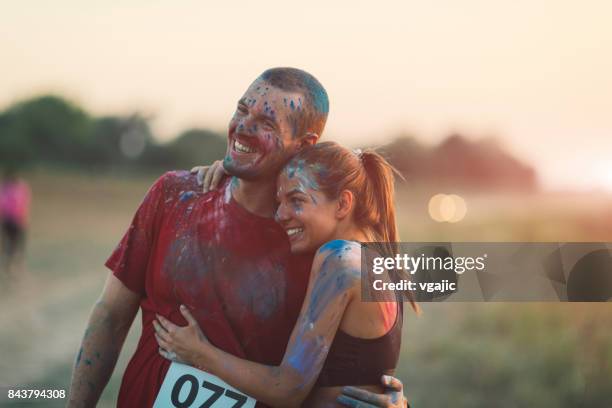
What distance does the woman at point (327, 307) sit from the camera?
350cm

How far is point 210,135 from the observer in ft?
106

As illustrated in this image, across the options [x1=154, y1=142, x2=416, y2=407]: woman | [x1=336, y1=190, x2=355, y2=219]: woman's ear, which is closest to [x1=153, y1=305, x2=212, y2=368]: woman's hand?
[x1=154, y1=142, x2=416, y2=407]: woman

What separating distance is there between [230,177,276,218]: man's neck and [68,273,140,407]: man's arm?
0.63 m

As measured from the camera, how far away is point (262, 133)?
3736 millimetres

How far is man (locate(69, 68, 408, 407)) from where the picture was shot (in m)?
3.74

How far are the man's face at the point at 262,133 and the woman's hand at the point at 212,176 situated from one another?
223 mm

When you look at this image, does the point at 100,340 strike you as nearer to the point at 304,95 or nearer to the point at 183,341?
the point at 183,341

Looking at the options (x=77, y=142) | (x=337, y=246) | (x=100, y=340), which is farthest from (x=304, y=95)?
(x=77, y=142)

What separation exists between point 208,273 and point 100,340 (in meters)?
0.59

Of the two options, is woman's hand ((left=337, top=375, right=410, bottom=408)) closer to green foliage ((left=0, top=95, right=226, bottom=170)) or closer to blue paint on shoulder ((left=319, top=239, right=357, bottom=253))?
blue paint on shoulder ((left=319, top=239, right=357, bottom=253))

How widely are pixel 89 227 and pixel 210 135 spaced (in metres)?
7.70

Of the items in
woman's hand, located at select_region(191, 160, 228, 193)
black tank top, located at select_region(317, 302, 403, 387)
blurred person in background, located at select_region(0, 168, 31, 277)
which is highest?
blurred person in background, located at select_region(0, 168, 31, 277)

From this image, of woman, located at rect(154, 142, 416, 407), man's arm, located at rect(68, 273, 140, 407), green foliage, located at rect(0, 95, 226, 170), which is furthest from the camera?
green foliage, located at rect(0, 95, 226, 170)

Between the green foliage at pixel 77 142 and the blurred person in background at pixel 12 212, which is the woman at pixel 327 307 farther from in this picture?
the green foliage at pixel 77 142
